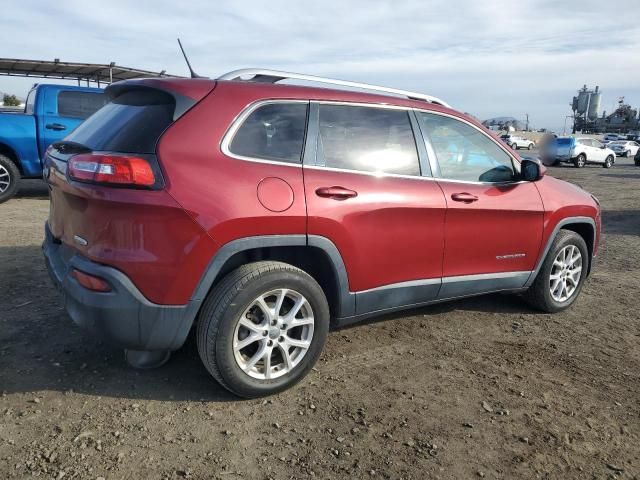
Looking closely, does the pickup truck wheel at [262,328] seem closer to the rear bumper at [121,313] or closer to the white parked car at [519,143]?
the rear bumper at [121,313]

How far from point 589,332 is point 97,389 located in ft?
12.0

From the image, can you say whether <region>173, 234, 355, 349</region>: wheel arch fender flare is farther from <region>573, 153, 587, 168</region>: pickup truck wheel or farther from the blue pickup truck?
<region>573, 153, 587, 168</region>: pickup truck wheel

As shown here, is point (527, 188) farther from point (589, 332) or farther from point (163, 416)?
point (163, 416)

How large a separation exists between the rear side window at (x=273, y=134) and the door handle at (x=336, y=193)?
0.22 metres

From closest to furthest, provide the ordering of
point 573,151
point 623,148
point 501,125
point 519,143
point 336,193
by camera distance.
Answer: point 336,193 → point 573,151 → point 623,148 → point 519,143 → point 501,125

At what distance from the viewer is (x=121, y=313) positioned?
253 centimetres

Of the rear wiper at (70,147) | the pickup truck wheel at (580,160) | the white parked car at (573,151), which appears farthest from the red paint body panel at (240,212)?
the pickup truck wheel at (580,160)

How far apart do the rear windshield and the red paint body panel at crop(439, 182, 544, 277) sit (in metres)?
1.95

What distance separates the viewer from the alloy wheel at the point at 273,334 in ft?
9.30

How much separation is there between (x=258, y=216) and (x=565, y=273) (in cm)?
310

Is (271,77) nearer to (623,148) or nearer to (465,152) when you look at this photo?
(465,152)

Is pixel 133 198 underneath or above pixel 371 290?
above

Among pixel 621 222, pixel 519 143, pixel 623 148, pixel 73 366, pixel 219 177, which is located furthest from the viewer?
pixel 519 143

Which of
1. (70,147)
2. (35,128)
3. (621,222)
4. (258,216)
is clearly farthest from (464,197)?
(35,128)
